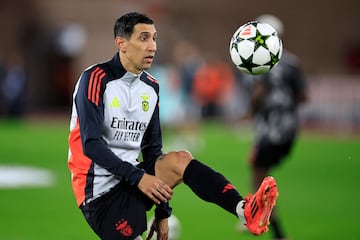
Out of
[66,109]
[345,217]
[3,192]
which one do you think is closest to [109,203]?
[345,217]

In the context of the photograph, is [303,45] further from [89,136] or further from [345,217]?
[89,136]

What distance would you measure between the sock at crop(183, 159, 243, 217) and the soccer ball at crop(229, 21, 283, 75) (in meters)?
1.25

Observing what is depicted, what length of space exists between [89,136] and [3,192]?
7.92m

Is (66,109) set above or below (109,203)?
below

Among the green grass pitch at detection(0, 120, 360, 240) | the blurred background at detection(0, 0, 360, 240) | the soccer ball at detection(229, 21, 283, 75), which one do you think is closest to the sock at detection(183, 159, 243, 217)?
the soccer ball at detection(229, 21, 283, 75)

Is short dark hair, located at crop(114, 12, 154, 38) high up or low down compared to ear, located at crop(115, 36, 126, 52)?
up

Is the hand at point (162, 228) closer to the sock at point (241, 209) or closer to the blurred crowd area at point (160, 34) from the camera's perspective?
the sock at point (241, 209)

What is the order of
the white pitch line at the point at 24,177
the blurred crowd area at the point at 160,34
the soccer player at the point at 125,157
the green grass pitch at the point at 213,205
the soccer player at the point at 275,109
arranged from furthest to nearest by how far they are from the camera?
the blurred crowd area at the point at 160,34
the white pitch line at the point at 24,177
the green grass pitch at the point at 213,205
the soccer player at the point at 275,109
the soccer player at the point at 125,157

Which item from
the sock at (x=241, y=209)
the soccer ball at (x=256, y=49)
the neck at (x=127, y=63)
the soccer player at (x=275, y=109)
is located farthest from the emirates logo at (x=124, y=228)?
the soccer player at (x=275, y=109)

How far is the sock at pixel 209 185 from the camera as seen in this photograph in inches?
269

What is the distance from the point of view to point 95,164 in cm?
707

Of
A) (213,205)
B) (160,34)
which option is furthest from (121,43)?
(160,34)

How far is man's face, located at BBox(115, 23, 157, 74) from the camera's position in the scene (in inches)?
277

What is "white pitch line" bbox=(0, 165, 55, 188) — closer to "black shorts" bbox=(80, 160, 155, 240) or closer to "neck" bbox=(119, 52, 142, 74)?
"black shorts" bbox=(80, 160, 155, 240)
